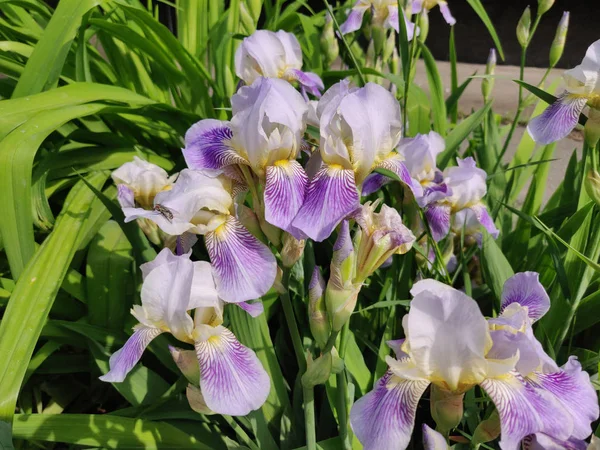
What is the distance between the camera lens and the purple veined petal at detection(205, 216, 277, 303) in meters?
0.74

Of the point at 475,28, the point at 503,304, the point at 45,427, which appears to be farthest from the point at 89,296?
the point at 475,28

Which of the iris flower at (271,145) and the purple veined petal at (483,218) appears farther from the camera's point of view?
the purple veined petal at (483,218)

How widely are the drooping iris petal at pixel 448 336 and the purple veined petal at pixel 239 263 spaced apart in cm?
22

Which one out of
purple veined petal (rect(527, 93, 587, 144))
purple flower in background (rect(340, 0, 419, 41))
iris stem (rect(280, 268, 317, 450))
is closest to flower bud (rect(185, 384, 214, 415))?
iris stem (rect(280, 268, 317, 450))

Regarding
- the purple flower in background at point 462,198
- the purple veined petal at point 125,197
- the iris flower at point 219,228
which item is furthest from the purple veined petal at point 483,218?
the purple veined petal at point 125,197

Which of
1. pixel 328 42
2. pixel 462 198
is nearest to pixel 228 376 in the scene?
pixel 462 198

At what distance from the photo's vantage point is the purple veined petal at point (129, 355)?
767 millimetres

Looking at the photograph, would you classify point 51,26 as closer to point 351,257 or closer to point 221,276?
point 221,276

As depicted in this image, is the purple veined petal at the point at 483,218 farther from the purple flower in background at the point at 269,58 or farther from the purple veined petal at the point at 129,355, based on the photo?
the purple veined petal at the point at 129,355

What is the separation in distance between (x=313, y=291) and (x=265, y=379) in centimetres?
15

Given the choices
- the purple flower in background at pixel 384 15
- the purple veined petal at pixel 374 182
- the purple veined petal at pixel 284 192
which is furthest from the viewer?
the purple flower in background at pixel 384 15

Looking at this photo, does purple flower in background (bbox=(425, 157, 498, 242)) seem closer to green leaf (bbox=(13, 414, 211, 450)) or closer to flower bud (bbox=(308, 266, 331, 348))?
flower bud (bbox=(308, 266, 331, 348))

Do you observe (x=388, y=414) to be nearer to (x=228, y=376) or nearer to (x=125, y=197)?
(x=228, y=376)

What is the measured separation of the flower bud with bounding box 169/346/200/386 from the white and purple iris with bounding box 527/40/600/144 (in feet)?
2.60
